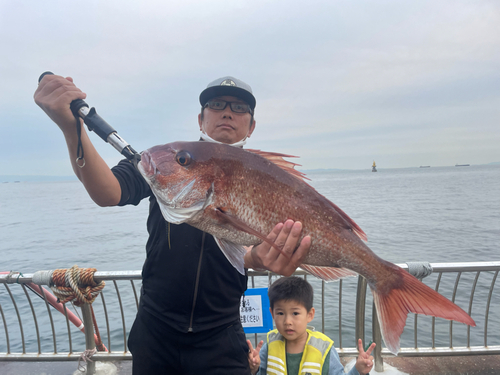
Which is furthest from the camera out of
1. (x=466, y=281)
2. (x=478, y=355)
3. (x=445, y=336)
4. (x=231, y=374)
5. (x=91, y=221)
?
(x=91, y=221)

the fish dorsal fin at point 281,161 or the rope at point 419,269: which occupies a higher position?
the fish dorsal fin at point 281,161

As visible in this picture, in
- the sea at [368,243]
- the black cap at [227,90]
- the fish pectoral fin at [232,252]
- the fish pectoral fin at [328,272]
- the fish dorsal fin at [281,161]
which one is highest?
the black cap at [227,90]

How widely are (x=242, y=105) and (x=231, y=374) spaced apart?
2.01 metres

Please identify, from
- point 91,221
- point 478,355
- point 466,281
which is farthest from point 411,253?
point 91,221

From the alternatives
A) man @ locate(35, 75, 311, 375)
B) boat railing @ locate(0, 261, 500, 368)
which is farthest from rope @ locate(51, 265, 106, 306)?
man @ locate(35, 75, 311, 375)

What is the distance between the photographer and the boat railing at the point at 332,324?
12.8 feet

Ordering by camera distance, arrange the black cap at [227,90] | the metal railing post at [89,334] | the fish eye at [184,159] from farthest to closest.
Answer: the metal railing post at [89,334]
the black cap at [227,90]
the fish eye at [184,159]

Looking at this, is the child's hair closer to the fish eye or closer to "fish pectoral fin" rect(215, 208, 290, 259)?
"fish pectoral fin" rect(215, 208, 290, 259)

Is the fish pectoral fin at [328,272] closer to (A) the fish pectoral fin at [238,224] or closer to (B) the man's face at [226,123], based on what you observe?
(A) the fish pectoral fin at [238,224]

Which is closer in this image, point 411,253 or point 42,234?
point 411,253

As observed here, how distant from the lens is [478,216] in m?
25.2

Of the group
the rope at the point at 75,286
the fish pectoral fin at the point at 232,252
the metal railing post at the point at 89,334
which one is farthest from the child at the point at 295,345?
the metal railing post at the point at 89,334

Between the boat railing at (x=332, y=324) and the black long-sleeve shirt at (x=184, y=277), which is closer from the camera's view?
the black long-sleeve shirt at (x=184, y=277)

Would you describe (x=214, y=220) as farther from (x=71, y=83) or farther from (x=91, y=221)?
(x=91, y=221)
